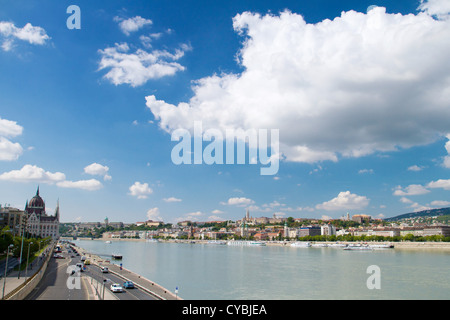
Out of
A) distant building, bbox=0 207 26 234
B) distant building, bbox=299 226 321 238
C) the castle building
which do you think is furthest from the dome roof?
distant building, bbox=299 226 321 238

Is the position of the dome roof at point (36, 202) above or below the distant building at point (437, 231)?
above

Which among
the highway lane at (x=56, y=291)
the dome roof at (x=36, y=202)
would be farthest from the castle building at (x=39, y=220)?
the highway lane at (x=56, y=291)

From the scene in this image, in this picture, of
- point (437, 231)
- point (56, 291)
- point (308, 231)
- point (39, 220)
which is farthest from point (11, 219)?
point (437, 231)

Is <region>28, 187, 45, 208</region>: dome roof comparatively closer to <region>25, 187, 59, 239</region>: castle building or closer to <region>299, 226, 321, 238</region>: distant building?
<region>25, 187, 59, 239</region>: castle building

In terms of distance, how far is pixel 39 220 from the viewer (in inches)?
4048

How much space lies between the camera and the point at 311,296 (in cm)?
2433

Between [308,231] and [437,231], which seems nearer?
[437,231]

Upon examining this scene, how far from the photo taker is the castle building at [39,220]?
101m

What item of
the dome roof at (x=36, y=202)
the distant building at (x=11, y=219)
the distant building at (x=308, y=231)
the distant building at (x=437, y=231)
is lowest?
the distant building at (x=308, y=231)

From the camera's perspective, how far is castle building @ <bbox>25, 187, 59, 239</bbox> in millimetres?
100750

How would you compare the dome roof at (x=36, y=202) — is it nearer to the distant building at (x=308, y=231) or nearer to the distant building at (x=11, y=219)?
the distant building at (x=11, y=219)

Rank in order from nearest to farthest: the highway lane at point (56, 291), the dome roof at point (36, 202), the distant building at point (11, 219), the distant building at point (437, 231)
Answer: the highway lane at point (56, 291), the distant building at point (11, 219), the dome roof at point (36, 202), the distant building at point (437, 231)

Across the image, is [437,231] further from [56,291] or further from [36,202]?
[36,202]
